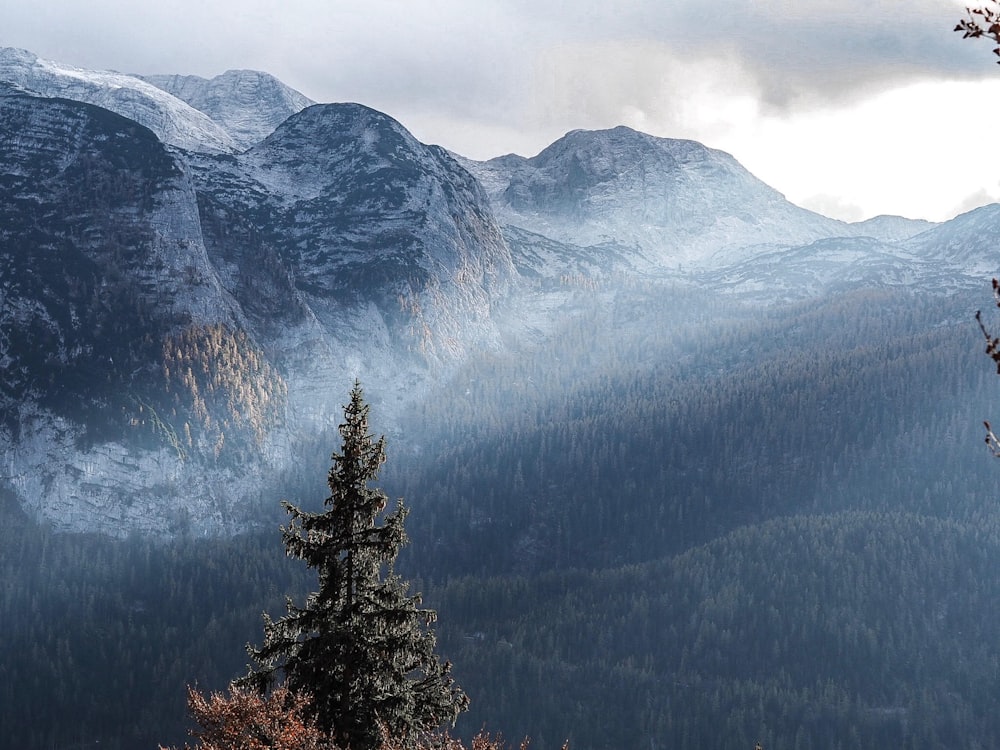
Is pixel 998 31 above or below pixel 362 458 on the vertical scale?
above

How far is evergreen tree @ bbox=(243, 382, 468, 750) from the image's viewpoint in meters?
32.7

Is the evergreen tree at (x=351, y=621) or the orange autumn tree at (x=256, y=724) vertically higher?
the evergreen tree at (x=351, y=621)

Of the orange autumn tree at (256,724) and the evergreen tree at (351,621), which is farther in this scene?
the evergreen tree at (351,621)

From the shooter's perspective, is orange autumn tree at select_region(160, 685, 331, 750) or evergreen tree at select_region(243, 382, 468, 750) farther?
evergreen tree at select_region(243, 382, 468, 750)

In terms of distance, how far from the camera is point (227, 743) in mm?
29672

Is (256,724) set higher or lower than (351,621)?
lower

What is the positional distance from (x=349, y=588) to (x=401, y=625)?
2.19 metres

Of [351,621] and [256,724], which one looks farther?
[351,621]

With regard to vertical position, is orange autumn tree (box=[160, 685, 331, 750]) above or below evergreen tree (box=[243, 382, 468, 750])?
below

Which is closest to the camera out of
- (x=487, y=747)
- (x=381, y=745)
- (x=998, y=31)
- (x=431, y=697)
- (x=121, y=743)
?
(x=998, y=31)

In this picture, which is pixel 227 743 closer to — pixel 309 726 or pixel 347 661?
pixel 309 726

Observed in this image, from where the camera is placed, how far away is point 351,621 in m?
32.7

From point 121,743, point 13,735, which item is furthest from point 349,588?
point 13,735

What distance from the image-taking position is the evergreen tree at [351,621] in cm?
3266
